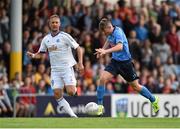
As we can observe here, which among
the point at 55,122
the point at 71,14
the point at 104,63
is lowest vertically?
the point at 55,122

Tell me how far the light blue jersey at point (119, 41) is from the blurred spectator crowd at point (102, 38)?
240 inches

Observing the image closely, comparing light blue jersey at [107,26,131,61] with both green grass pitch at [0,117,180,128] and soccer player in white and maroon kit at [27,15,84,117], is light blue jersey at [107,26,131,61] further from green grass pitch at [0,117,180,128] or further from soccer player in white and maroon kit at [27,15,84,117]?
green grass pitch at [0,117,180,128]

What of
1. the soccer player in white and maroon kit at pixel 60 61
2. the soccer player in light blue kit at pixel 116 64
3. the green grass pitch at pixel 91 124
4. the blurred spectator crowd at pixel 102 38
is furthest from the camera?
the blurred spectator crowd at pixel 102 38

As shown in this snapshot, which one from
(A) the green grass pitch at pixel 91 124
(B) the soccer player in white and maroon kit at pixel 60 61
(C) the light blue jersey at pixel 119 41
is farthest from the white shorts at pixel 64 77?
(A) the green grass pitch at pixel 91 124

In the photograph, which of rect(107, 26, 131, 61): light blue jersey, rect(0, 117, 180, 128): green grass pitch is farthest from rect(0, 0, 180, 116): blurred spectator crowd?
rect(0, 117, 180, 128): green grass pitch

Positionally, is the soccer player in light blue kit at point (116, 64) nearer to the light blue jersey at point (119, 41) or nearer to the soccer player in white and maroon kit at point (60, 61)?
the light blue jersey at point (119, 41)

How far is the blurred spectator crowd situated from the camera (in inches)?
942

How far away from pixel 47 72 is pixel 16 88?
67.3 inches

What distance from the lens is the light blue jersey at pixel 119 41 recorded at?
1680 cm

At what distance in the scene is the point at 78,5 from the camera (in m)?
26.5

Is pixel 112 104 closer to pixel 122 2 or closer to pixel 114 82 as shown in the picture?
pixel 114 82

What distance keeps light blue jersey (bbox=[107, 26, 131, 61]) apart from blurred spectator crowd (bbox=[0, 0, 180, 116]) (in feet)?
20.0

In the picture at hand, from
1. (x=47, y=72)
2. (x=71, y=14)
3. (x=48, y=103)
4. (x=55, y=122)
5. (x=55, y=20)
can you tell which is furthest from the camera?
(x=71, y=14)

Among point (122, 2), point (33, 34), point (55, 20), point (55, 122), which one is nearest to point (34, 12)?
point (33, 34)
